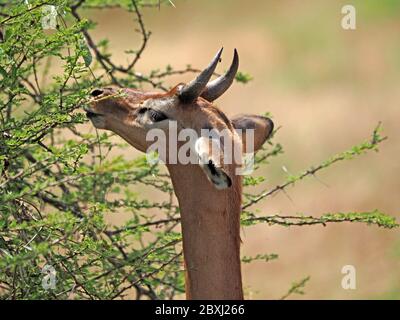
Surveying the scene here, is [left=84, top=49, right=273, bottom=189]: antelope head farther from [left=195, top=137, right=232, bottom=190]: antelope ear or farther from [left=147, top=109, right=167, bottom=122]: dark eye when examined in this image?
[left=195, top=137, right=232, bottom=190]: antelope ear

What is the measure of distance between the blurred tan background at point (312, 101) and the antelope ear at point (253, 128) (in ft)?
15.0

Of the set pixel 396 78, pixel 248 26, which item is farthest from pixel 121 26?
pixel 396 78

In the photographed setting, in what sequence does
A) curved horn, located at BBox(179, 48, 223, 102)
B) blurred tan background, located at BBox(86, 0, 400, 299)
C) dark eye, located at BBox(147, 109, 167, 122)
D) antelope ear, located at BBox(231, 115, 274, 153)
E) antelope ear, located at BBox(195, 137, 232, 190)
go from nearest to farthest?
antelope ear, located at BBox(195, 137, 232, 190)
curved horn, located at BBox(179, 48, 223, 102)
dark eye, located at BBox(147, 109, 167, 122)
antelope ear, located at BBox(231, 115, 274, 153)
blurred tan background, located at BBox(86, 0, 400, 299)

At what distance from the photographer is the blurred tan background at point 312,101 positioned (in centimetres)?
1573

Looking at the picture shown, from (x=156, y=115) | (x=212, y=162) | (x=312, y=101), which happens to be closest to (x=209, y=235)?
(x=212, y=162)

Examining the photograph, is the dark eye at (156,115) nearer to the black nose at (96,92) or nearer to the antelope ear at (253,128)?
the black nose at (96,92)

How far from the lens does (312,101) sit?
63.6ft

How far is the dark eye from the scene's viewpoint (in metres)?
7.60

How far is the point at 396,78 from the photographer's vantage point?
63.8ft

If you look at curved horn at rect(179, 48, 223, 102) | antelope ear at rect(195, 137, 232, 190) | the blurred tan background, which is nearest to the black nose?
curved horn at rect(179, 48, 223, 102)

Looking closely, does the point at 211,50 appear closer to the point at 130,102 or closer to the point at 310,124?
the point at 310,124

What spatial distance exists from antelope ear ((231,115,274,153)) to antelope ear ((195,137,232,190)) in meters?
0.67

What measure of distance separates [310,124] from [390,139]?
4.18ft
